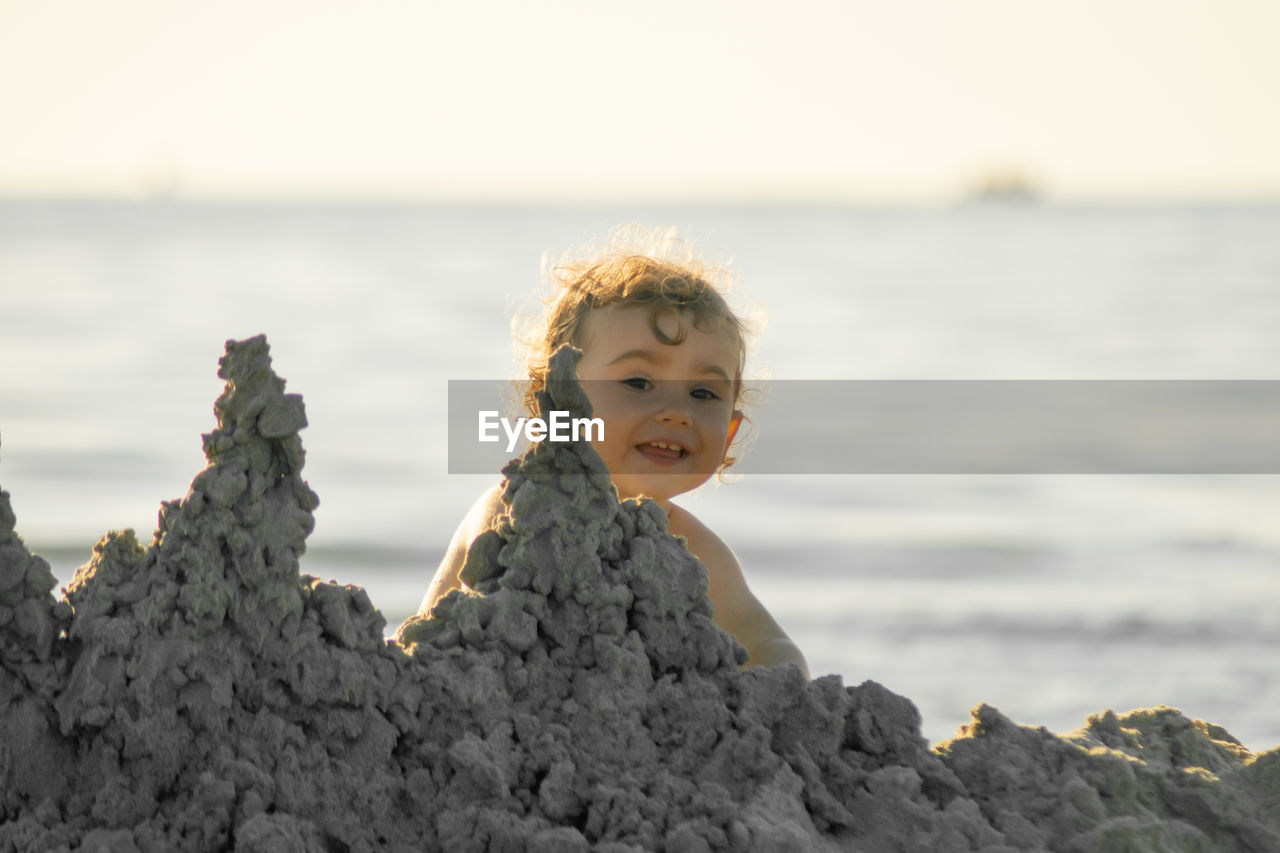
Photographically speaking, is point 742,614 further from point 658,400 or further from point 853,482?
point 853,482

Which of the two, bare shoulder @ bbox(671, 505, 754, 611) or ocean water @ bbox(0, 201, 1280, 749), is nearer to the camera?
bare shoulder @ bbox(671, 505, 754, 611)

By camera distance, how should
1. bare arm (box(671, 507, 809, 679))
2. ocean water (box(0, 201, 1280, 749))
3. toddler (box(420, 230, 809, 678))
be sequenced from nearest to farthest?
1. bare arm (box(671, 507, 809, 679))
2. toddler (box(420, 230, 809, 678))
3. ocean water (box(0, 201, 1280, 749))

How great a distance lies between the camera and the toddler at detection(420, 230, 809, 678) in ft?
9.35

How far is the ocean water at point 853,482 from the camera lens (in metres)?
4.99

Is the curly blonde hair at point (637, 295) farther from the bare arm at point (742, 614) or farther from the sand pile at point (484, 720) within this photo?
the sand pile at point (484, 720)

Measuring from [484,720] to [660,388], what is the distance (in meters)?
1.33

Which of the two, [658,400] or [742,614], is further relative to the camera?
[658,400]

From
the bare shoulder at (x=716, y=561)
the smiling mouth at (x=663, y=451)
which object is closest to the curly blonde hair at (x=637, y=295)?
the smiling mouth at (x=663, y=451)

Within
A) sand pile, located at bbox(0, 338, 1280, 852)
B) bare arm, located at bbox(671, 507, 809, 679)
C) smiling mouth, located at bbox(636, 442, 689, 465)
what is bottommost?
sand pile, located at bbox(0, 338, 1280, 852)

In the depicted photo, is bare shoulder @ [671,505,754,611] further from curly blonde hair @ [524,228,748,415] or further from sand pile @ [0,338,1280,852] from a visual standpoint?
sand pile @ [0,338,1280,852]

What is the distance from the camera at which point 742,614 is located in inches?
105
